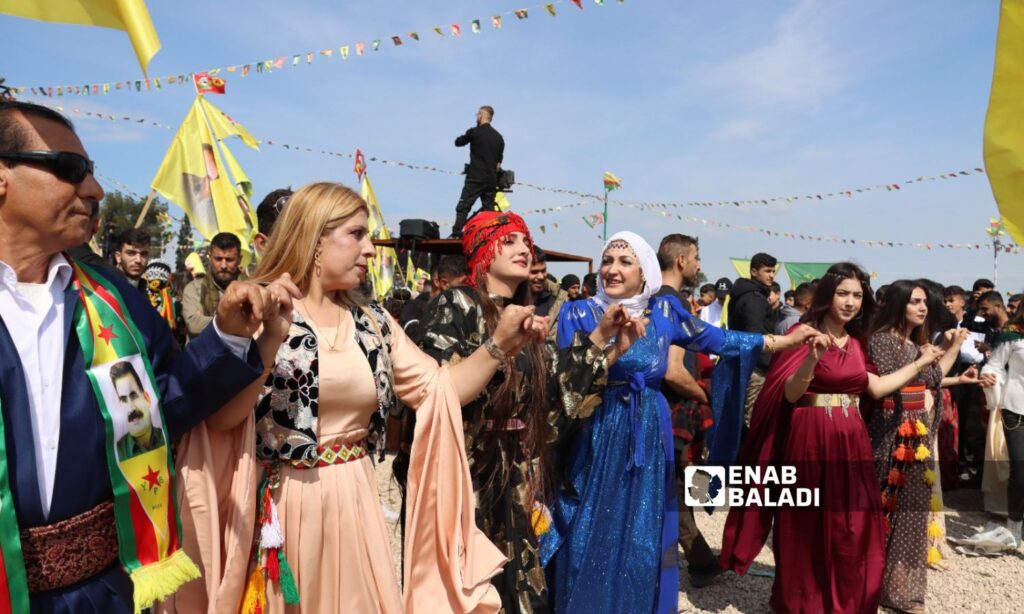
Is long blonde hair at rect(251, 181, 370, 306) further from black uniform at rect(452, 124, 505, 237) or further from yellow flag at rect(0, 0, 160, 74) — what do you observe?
black uniform at rect(452, 124, 505, 237)

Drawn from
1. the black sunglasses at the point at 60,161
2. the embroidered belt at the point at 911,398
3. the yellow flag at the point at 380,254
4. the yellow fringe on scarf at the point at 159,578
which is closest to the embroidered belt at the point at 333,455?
the yellow fringe on scarf at the point at 159,578

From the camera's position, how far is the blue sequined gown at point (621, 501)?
10.7 ft

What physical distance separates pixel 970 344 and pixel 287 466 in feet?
23.6

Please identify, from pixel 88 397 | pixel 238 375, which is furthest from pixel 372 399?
pixel 88 397

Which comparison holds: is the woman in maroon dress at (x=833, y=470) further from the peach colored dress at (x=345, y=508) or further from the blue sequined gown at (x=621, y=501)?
the peach colored dress at (x=345, y=508)

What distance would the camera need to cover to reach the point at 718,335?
3836 millimetres

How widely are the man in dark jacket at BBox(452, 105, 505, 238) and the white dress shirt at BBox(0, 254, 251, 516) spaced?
6.98m

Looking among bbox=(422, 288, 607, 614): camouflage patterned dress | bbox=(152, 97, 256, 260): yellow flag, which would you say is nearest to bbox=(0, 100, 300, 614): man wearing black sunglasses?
bbox=(422, 288, 607, 614): camouflage patterned dress

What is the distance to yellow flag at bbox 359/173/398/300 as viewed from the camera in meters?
11.6

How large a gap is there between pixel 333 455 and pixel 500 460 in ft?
2.86

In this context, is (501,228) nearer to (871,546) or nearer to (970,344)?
(871,546)

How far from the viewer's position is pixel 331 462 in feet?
6.57

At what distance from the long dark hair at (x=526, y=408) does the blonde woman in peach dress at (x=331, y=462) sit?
1.28 ft

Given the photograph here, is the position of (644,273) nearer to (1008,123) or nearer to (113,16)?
(1008,123)
